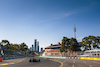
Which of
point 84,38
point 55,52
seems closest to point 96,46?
point 84,38

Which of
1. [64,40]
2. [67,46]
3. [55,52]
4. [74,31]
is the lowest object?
[55,52]

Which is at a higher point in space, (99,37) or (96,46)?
(99,37)

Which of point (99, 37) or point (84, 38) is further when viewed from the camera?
point (84, 38)

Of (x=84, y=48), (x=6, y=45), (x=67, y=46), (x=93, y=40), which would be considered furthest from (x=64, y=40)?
(x=6, y=45)

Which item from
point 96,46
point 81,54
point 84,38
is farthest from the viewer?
point 84,38

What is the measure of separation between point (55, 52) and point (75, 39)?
58.9 ft

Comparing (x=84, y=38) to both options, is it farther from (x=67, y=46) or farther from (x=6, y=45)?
(x=6, y=45)

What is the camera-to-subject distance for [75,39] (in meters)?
64.6

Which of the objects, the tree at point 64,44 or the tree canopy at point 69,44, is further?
the tree at point 64,44

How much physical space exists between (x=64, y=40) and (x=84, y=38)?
43.1 feet

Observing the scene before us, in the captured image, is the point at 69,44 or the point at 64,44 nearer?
the point at 69,44

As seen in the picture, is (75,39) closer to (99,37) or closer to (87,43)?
(87,43)

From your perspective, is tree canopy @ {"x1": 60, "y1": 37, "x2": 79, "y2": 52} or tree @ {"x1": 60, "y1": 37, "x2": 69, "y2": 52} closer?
tree canopy @ {"x1": 60, "y1": 37, "x2": 79, "y2": 52}

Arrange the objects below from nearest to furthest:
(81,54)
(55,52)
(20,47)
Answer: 1. (81,54)
2. (55,52)
3. (20,47)
